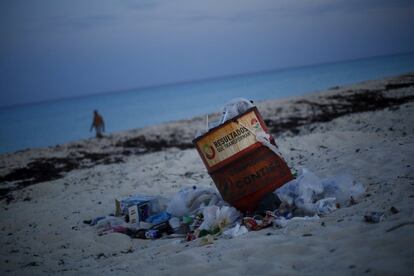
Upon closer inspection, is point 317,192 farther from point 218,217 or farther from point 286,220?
point 218,217

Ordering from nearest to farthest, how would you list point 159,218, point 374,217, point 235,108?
point 374,217
point 235,108
point 159,218

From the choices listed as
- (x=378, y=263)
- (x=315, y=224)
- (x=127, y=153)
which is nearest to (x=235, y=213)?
(x=315, y=224)

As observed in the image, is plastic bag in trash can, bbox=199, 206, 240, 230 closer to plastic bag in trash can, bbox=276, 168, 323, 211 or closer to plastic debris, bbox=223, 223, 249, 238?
plastic debris, bbox=223, 223, 249, 238

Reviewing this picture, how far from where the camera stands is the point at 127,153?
13.8m

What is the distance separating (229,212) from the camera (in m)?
4.48

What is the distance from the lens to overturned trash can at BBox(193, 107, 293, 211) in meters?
4.45

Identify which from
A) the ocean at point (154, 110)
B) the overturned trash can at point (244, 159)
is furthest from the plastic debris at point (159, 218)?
the ocean at point (154, 110)

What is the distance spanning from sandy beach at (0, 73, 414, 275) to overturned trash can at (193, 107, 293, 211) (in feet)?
2.28

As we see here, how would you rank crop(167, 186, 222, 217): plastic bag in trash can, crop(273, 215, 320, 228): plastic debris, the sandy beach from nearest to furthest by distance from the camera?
1. the sandy beach
2. crop(273, 215, 320, 228): plastic debris
3. crop(167, 186, 222, 217): plastic bag in trash can

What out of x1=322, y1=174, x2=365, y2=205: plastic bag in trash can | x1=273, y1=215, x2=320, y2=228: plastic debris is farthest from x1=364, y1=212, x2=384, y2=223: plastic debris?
x1=322, y1=174, x2=365, y2=205: plastic bag in trash can

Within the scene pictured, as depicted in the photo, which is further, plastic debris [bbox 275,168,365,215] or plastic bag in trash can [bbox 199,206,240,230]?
plastic bag in trash can [bbox 199,206,240,230]

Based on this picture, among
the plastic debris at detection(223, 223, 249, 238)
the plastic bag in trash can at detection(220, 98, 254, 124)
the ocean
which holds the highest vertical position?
the ocean

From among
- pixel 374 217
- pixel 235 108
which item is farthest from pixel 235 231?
pixel 235 108

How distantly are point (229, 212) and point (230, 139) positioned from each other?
3.17 ft
